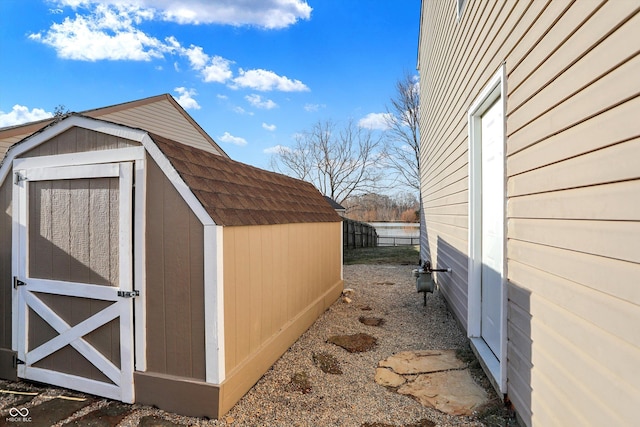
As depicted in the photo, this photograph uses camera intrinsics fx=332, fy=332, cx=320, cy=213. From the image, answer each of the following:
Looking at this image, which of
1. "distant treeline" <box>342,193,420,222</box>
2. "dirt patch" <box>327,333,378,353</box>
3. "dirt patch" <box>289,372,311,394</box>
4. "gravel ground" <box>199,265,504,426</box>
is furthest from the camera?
"distant treeline" <box>342,193,420,222</box>

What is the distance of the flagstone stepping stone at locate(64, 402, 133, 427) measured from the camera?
2526mm

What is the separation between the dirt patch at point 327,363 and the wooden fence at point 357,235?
1185 centimetres

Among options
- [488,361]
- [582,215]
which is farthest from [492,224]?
[582,215]

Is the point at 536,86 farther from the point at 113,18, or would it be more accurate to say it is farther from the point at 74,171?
the point at 113,18

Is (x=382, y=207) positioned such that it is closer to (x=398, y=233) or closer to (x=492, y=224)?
(x=398, y=233)

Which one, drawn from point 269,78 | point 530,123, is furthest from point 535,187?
point 269,78

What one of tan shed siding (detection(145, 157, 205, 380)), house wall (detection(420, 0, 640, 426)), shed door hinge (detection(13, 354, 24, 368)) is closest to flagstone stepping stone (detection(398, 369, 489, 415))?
house wall (detection(420, 0, 640, 426))

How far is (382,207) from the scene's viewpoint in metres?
33.3

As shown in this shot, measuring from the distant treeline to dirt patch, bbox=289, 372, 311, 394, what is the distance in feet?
79.8

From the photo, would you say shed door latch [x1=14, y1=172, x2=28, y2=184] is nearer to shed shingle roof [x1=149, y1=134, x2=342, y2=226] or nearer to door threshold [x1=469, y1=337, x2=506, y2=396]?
shed shingle roof [x1=149, y1=134, x2=342, y2=226]

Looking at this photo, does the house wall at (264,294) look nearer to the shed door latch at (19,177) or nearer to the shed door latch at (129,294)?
the shed door latch at (129,294)

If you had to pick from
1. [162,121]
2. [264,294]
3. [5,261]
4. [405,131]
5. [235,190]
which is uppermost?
[405,131]

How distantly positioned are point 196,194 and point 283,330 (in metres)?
2.09

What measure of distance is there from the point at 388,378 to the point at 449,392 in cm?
57
